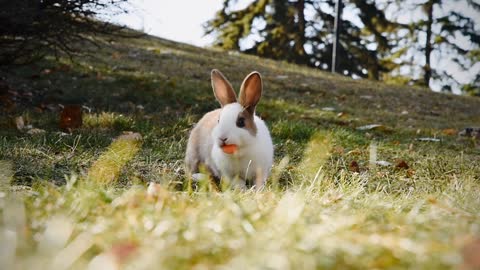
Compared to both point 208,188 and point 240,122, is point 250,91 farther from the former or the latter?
point 208,188

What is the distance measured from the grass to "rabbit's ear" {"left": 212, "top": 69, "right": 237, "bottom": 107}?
0.61 metres

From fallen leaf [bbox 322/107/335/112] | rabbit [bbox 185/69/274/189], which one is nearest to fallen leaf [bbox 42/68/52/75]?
fallen leaf [bbox 322/107/335/112]

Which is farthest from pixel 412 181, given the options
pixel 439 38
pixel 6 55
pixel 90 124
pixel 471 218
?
pixel 439 38

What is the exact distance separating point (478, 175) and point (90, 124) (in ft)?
12.5

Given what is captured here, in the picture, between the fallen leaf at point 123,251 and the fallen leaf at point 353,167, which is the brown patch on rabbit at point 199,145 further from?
the fallen leaf at point 123,251

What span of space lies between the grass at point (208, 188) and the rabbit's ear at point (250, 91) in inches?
19.0

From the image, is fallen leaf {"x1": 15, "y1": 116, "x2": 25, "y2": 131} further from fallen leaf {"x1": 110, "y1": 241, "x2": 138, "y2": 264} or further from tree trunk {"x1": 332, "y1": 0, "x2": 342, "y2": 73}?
tree trunk {"x1": 332, "y1": 0, "x2": 342, "y2": 73}

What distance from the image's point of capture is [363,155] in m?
4.99

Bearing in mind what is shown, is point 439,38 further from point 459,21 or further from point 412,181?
point 412,181

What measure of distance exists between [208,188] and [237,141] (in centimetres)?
35

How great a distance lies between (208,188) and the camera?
331 centimetres

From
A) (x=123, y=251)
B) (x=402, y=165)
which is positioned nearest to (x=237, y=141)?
(x=402, y=165)

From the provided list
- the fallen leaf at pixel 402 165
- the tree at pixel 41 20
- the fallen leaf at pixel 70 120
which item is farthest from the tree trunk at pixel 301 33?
the fallen leaf at pixel 402 165

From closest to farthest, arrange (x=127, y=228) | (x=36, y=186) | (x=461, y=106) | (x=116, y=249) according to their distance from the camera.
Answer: (x=116, y=249) < (x=127, y=228) < (x=36, y=186) < (x=461, y=106)
